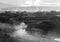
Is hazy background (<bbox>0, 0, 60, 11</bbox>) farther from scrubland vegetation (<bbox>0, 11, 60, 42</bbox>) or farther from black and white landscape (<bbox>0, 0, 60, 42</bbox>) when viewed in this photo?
scrubland vegetation (<bbox>0, 11, 60, 42</bbox>)

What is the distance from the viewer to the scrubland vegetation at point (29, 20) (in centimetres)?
171

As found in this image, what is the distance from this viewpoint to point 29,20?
177 centimetres

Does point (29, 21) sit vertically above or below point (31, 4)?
below

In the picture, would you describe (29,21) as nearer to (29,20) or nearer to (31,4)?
(29,20)

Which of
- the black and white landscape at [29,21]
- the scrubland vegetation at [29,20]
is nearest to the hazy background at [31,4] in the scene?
the black and white landscape at [29,21]

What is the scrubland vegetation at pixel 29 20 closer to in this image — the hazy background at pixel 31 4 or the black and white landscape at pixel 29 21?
the black and white landscape at pixel 29 21

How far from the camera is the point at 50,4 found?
175 cm

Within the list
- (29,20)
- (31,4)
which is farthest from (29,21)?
(31,4)

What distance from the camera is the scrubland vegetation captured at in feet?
5.60

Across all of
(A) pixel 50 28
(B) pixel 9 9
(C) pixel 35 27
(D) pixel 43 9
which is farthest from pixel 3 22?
(A) pixel 50 28

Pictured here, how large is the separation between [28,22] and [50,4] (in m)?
0.64

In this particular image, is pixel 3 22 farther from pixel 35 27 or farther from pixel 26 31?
pixel 35 27

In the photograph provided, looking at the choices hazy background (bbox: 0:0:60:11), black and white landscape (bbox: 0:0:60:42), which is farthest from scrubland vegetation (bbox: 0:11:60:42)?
hazy background (bbox: 0:0:60:11)

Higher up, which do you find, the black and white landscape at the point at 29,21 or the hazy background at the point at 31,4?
the hazy background at the point at 31,4
